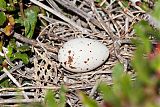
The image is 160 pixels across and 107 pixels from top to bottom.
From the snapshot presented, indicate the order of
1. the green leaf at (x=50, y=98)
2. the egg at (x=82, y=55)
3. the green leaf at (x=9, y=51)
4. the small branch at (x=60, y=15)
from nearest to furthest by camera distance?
the green leaf at (x=50, y=98) < the egg at (x=82, y=55) < the green leaf at (x=9, y=51) < the small branch at (x=60, y=15)

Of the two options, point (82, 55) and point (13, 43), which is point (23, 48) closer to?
point (13, 43)

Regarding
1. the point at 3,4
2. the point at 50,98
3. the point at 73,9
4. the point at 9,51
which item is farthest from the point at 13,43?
the point at 50,98

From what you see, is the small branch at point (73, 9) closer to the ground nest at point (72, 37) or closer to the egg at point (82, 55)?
the ground nest at point (72, 37)

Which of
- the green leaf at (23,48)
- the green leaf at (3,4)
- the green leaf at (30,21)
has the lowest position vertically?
the green leaf at (23,48)

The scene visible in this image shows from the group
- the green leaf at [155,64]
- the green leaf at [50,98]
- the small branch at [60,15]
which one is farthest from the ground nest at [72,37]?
the green leaf at [155,64]

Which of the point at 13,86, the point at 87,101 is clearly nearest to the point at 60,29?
the point at 13,86

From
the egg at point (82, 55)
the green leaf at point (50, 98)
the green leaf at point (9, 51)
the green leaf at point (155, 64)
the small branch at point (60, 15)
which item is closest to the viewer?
the green leaf at point (155, 64)
